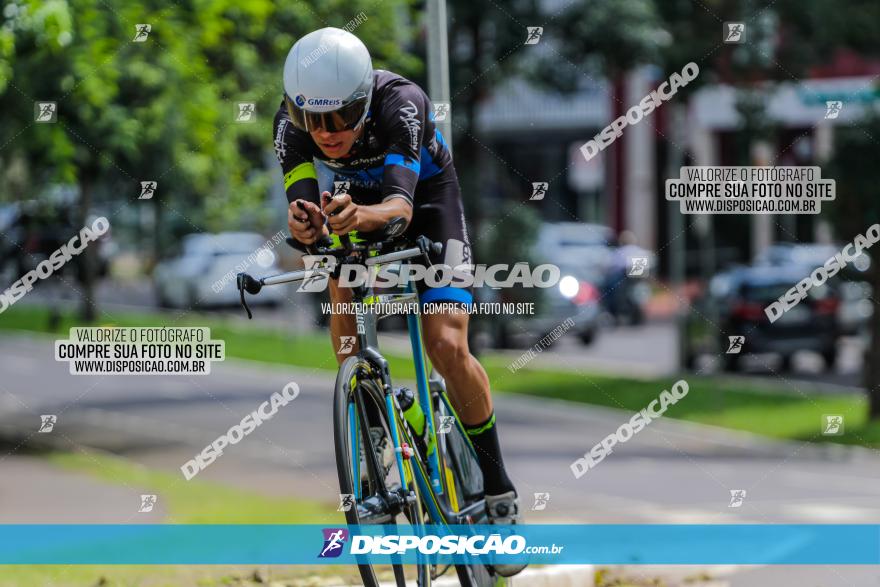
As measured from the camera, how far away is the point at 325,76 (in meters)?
4.44

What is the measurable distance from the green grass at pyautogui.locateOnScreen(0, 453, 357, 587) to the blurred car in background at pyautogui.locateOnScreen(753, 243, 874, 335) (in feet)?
23.2

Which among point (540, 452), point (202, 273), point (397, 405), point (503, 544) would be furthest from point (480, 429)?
point (202, 273)

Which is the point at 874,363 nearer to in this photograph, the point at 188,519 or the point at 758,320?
the point at 758,320

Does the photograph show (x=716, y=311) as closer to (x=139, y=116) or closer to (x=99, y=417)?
(x=99, y=417)

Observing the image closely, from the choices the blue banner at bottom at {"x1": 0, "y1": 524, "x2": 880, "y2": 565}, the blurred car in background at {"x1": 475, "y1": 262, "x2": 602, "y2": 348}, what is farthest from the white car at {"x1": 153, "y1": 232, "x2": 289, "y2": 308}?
the blue banner at bottom at {"x1": 0, "y1": 524, "x2": 880, "y2": 565}

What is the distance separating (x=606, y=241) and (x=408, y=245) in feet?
99.2

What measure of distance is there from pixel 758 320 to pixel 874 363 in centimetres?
452

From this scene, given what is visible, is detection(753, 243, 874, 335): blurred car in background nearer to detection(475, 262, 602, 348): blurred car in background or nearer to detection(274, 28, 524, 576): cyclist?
detection(475, 262, 602, 348): blurred car in background

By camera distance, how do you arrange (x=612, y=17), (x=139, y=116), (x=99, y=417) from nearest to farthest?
(x=139, y=116), (x=99, y=417), (x=612, y=17)

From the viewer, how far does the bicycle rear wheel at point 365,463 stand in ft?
14.1

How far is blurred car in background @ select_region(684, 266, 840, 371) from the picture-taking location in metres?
20.6

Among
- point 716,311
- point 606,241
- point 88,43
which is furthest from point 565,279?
point 88,43

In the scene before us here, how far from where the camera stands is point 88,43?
1093cm

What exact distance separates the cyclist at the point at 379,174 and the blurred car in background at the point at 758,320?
15.8 m
